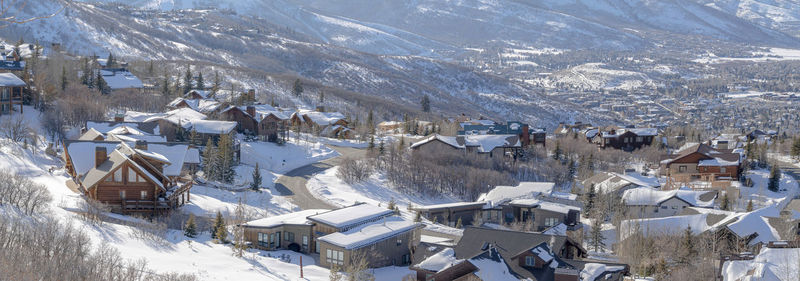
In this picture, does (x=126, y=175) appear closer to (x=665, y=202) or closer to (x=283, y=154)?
(x=283, y=154)

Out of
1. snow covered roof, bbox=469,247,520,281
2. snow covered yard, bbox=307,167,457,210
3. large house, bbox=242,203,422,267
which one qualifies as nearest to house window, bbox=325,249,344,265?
large house, bbox=242,203,422,267

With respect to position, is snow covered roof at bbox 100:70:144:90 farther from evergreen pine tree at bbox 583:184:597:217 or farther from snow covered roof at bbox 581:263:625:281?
snow covered roof at bbox 581:263:625:281

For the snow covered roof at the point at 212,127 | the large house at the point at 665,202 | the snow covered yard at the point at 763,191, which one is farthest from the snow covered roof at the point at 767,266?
the snow covered roof at the point at 212,127

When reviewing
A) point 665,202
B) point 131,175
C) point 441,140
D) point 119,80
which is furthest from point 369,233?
point 119,80

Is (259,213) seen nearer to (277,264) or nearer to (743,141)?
(277,264)

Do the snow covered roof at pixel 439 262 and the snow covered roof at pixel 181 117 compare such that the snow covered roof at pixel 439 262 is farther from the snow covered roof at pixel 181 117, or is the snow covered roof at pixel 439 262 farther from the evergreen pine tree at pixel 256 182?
the snow covered roof at pixel 181 117

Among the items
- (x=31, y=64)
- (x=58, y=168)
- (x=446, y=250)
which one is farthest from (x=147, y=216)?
(x=31, y=64)

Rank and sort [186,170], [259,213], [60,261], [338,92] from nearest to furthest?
[60,261]
[259,213]
[186,170]
[338,92]
